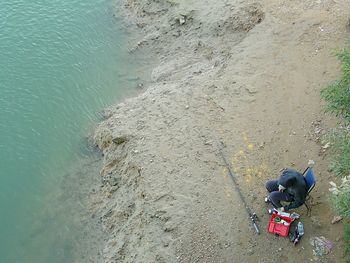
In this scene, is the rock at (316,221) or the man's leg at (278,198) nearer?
the rock at (316,221)

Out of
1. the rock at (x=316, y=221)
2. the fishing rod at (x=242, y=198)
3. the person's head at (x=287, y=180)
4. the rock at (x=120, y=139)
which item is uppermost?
the rock at (x=120, y=139)

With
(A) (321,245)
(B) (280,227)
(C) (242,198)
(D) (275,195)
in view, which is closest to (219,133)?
(C) (242,198)

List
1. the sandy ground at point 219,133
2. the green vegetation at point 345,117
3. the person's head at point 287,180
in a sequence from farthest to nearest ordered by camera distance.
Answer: the sandy ground at point 219,133 < the person's head at point 287,180 < the green vegetation at point 345,117

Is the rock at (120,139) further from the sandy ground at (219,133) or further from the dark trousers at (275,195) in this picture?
the dark trousers at (275,195)

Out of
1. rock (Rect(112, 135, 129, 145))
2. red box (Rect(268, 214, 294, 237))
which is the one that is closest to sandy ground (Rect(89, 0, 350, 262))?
rock (Rect(112, 135, 129, 145))

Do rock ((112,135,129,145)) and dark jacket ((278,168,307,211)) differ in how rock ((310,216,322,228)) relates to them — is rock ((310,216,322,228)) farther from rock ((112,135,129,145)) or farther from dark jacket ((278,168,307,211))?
rock ((112,135,129,145))

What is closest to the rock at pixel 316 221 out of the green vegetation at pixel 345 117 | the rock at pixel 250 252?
the green vegetation at pixel 345 117

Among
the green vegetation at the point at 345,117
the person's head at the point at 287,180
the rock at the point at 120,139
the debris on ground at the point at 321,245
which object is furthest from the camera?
the rock at the point at 120,139

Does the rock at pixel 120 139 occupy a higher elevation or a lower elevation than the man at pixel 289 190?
higher
